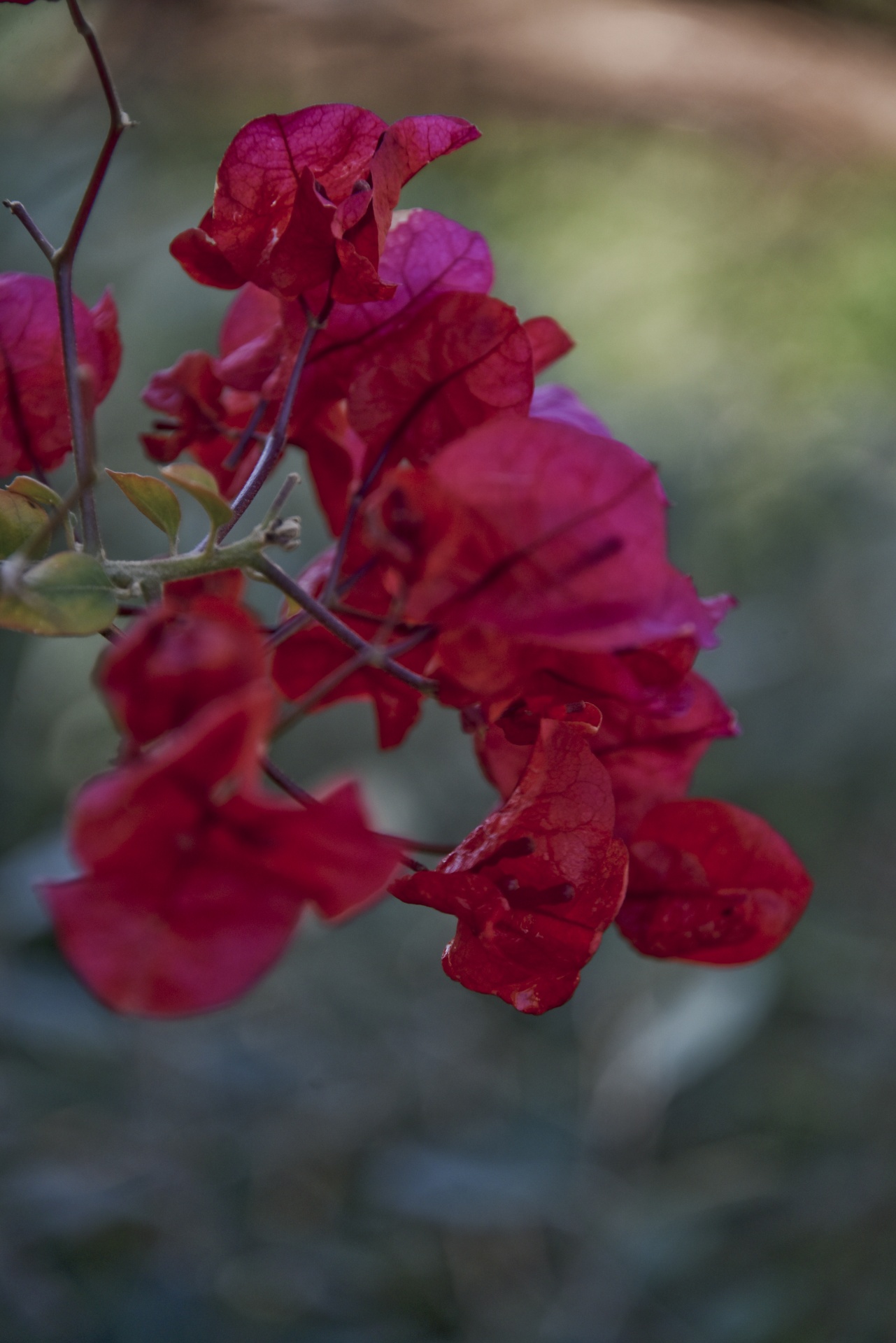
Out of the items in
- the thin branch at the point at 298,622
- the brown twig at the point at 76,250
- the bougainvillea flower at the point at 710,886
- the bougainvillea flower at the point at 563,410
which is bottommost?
the bougainvillea flower at the point at 710,886

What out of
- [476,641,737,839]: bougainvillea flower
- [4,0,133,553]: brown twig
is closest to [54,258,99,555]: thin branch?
[4,0,133,553]: brown twig

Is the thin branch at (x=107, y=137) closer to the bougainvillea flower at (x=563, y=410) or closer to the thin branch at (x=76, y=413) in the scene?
the thin branch at (x=76, y=413)

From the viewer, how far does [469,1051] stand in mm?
1209

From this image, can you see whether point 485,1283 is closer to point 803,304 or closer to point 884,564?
point 884,564

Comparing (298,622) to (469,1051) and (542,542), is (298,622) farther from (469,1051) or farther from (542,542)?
(469,1051)

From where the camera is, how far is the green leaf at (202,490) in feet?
1.00

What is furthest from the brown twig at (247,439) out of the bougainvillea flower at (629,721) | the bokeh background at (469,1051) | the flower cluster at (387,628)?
the bokeh background at (469,1051)

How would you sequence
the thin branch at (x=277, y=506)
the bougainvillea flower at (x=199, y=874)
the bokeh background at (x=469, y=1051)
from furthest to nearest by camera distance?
the bokeh background at (x=469, y=1051)
the thin branch at (x=277, y=506)
the bougainvillea flower at (x=199, y=874)

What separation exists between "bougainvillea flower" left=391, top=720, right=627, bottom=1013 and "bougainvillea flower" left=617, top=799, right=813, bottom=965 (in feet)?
0.18

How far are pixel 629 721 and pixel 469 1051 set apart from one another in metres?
0.90

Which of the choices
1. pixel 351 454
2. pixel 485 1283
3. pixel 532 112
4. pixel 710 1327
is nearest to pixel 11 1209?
pixel 485 1283

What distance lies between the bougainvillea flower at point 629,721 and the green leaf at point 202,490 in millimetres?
92

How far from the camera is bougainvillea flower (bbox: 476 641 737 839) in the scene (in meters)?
0.34

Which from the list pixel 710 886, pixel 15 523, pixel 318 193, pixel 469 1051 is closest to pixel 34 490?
pixel 15 523
